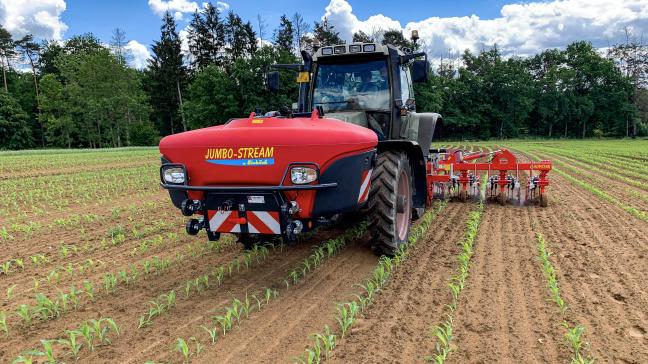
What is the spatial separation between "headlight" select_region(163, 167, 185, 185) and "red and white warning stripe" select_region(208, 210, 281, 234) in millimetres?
407

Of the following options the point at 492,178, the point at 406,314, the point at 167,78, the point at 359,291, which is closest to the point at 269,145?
the point at 359,291

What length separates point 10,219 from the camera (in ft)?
24.9

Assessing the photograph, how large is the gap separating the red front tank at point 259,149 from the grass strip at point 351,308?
116 centimetres

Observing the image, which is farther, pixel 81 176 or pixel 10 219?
pixel 81 176

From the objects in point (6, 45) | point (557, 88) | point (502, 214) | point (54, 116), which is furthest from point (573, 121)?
point (6, 45)

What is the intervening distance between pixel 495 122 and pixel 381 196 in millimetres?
53424

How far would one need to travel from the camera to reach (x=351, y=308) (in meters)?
3.31

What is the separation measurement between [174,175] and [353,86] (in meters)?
2.78

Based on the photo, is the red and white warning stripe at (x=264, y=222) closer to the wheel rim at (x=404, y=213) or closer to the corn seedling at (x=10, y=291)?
the wheel rim at (x=404, y=213)

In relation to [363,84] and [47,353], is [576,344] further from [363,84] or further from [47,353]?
[363,84]

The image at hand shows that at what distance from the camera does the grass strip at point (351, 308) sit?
2861 millimetres

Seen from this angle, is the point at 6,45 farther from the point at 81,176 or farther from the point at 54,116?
the point at 81,176

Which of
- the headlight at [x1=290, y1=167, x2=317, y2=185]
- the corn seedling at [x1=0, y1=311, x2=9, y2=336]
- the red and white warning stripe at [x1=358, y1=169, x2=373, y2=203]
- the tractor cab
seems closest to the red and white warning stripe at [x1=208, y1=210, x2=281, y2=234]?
the headlight at [x1=290, y1=167, x2=317, y2=185]

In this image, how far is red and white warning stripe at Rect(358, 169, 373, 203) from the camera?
4.04 meters
